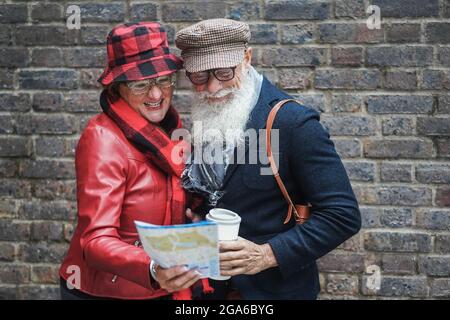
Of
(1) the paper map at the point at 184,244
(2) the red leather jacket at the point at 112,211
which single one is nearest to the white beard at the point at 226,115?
(2) the red leather jacket at the point at 112,211

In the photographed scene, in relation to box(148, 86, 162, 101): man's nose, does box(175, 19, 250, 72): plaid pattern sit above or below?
above

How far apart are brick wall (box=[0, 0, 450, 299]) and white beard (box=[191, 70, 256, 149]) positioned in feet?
2.85

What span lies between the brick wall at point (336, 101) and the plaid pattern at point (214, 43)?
93cm

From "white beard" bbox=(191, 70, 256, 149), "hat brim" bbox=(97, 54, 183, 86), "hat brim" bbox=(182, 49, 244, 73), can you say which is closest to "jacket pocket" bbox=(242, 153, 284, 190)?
"white beard" bbox=(191, 70, 256, 149)

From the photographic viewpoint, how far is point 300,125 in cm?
193

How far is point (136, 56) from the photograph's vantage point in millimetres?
2074

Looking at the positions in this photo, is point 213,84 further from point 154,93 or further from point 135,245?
point 135,245

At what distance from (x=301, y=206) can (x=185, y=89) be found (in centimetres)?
127

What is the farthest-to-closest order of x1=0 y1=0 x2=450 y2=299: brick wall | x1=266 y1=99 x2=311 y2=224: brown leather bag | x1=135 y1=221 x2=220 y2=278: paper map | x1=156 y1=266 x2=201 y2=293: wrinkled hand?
1. x1=0 y1=0 x2=450 y2=299: brick wall
2. x1=266 y1=99 x2=311 y2=224: brown leather bag
3. x1=156 y1=266 x2=201 y2=293: wrinkled hand
4. x1=135 y1=221 x2=220 y2=278: paper map

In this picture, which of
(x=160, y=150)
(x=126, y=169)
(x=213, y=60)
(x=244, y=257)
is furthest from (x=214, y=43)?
(x=244, y=257)

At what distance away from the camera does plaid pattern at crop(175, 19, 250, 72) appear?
6.59 ft

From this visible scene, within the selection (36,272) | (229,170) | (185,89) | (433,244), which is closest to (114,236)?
(229,170)

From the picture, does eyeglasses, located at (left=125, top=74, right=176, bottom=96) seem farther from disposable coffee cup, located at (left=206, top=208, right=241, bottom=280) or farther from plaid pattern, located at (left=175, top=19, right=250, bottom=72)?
disposable coffee cup, located at (left=206, top=208, right=241, bottom=280)
